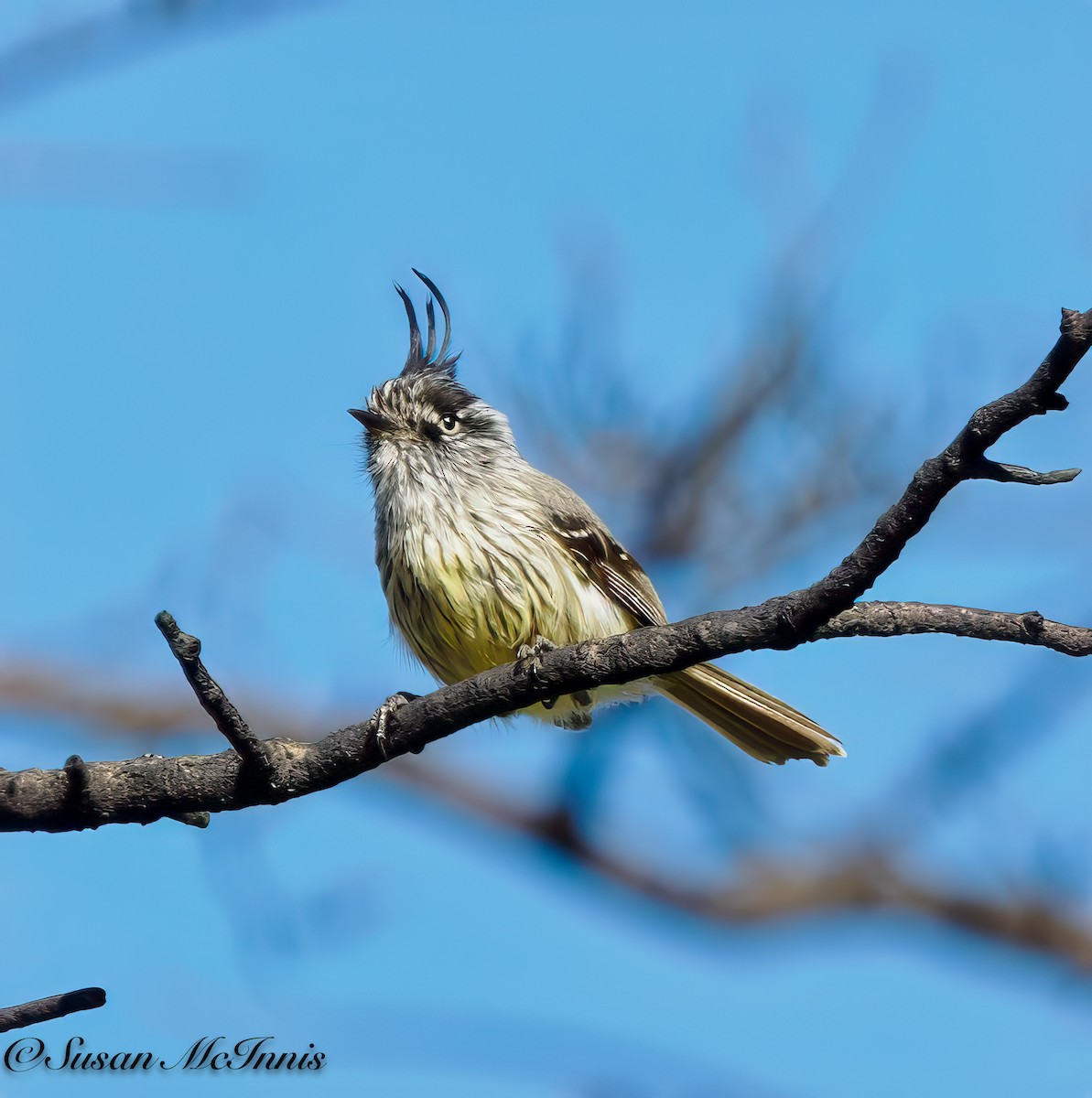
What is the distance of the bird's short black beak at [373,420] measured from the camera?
5.33 m

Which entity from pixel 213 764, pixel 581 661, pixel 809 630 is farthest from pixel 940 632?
pixel 213 764

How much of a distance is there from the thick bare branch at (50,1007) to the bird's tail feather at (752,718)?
2841mm

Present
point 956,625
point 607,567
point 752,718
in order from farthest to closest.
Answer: point 607,567 < point 752,718 < point 956,625

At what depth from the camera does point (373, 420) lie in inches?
213

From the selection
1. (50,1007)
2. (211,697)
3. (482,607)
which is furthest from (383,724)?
(482,607)

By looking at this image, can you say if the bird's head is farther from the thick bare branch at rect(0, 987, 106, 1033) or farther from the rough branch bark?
the thick bare branch at rect(0, 987, 106, 1033)

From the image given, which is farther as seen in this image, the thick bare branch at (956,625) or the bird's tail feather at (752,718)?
the bird's tail feather at (752,718)

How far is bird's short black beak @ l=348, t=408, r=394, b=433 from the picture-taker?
533 cm

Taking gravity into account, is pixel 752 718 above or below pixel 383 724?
above

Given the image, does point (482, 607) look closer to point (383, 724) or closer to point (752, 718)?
point (752, 718)

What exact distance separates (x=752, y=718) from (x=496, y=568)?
1185mm

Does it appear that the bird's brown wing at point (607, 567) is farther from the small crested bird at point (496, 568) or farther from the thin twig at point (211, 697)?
the thin twig at point (211, 697)

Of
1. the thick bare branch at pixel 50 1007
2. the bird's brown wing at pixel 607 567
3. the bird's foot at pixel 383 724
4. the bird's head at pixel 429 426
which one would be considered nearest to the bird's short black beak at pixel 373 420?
the bird's head at pixel 429 426

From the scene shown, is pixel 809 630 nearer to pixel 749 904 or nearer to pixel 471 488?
pixel 471 488
